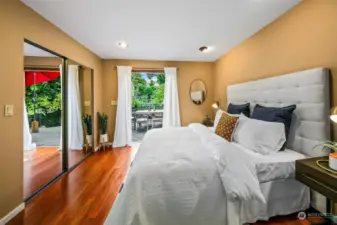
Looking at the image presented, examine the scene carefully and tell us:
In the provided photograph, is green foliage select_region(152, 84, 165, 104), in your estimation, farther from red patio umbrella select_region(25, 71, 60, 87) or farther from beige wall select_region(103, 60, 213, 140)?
red patio umbrella select_region(25, 71, 60, 87)

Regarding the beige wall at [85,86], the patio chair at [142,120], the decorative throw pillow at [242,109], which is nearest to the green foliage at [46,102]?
the beige wall at [85,86]

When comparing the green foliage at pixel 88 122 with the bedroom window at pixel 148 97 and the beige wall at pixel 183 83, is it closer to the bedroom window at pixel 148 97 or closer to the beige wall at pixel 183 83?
the beige wall at pixel 183 83

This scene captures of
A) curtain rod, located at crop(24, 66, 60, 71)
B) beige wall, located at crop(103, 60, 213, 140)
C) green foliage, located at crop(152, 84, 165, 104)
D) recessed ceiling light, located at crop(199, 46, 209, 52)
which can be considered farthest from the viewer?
green foliage, located at crop(152, 84, 165, 104)

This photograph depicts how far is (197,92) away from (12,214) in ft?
14.7

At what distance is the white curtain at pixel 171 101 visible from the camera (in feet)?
17.0

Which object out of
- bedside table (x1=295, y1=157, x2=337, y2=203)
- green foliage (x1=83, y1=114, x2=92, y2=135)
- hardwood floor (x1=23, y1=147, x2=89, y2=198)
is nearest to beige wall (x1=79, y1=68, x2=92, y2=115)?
green foliage (x1=83, y1=114, x2=92, y2=135)

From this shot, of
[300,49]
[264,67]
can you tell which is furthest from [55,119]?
[300,49]

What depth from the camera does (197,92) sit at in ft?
17.6

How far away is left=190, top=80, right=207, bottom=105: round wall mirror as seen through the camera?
17.6ft

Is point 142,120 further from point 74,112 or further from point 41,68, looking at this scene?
point 41,68

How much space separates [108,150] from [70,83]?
197 centimetres

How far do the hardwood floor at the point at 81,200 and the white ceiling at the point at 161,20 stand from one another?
2370 millimetres

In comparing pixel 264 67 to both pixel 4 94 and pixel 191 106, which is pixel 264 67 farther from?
pixel 4 94

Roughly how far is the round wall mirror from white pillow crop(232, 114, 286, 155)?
2.96 metres
